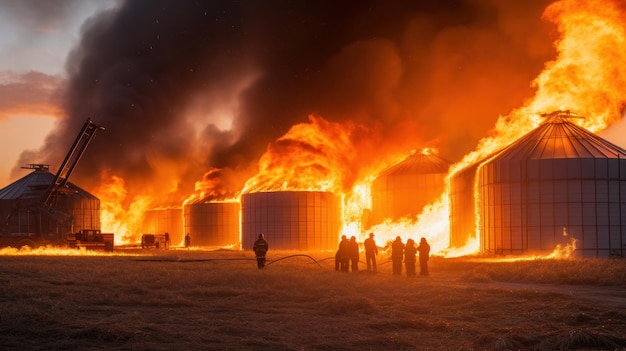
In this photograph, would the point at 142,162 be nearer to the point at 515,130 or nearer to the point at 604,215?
the point at 515,130

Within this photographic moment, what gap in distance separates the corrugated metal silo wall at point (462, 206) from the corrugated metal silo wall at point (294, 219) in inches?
636

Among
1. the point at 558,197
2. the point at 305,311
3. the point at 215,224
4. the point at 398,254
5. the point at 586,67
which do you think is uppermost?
the point at 586,67

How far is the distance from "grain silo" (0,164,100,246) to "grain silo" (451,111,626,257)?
114ft

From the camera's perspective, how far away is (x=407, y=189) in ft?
214

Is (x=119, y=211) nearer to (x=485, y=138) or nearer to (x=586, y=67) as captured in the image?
(x=485, y=138)

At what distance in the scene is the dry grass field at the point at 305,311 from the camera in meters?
15.5

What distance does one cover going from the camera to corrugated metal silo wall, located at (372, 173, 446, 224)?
64.7 metres

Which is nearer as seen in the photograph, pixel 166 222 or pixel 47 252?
pixel 47 252

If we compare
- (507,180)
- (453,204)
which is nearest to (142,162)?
(453,204)

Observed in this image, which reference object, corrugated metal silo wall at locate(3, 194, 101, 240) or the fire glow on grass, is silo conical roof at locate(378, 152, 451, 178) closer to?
the fire glow on grass

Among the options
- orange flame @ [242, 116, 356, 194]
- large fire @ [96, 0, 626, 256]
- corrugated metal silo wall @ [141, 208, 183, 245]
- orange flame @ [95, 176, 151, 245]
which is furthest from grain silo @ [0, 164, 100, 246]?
orange flame @ [242, 116, 356, 194]

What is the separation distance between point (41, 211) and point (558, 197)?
132 ft

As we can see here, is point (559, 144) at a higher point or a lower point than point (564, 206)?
higher

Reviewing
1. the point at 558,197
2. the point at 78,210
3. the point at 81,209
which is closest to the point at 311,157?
the point at 558,197
